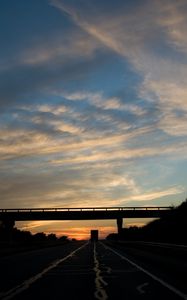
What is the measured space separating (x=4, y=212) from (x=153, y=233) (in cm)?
3945

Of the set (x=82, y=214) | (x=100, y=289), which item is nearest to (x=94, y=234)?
(x=82, y=214)

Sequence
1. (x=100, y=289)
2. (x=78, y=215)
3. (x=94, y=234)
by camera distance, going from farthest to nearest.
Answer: (x=94, y=234)
(x=78, y=215)
(x=100, y=289)

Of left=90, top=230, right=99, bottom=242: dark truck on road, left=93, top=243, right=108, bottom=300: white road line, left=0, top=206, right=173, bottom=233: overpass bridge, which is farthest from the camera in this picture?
left=90, top=230, right=99, bottom=242: dark truck on road

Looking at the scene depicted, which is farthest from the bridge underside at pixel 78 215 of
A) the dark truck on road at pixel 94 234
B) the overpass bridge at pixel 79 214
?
the dark truck on road at pixel 94 234

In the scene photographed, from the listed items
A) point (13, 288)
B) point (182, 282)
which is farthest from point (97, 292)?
point (182, 282)

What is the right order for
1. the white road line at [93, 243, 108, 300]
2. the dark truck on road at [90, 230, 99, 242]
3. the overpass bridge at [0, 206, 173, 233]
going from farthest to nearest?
the dark truck on road at [90, 230, 99, 242] → the overpass bridge at [0, 206, 173, 233] → the white road line at [93, 243, 108, 300]

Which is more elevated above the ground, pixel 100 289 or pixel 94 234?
pixel 94 234

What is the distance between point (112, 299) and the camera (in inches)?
580

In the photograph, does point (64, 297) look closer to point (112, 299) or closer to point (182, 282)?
point (112, 299)

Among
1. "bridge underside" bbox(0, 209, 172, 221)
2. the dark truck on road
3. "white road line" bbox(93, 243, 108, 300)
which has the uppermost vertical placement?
the dark truck on road

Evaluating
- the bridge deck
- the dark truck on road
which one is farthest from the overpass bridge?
the dark truck on road

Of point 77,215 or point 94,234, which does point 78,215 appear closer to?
point 77,215

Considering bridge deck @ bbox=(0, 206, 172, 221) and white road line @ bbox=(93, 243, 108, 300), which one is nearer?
white road line @ bbox=(93, 243, 108, 300)

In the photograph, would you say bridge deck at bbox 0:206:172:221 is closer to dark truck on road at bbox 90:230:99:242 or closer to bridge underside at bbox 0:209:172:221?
bridge underside at bbox 0:209:172:221
